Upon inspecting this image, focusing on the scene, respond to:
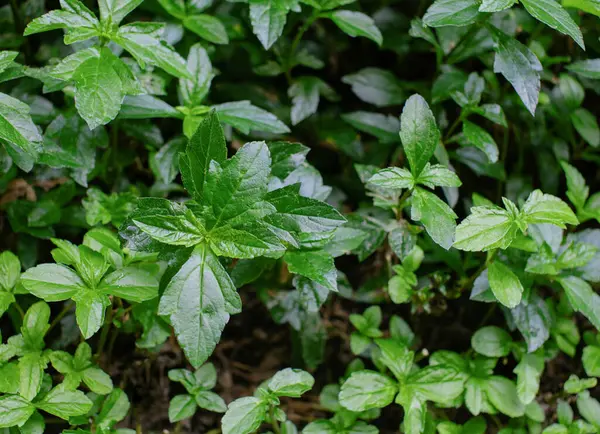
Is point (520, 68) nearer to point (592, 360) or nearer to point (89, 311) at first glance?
point (592, 360)

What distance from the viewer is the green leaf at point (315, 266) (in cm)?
129

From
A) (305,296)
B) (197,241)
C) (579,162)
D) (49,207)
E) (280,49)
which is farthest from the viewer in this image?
(579,162)

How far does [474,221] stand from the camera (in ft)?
4.07

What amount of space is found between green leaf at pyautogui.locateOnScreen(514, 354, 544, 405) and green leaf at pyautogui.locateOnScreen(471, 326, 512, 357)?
0.17ft

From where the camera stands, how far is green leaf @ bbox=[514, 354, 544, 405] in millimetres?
1475

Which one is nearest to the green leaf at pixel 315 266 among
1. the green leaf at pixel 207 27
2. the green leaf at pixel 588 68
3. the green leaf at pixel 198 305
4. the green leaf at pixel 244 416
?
the green leaf at pixel 198 305

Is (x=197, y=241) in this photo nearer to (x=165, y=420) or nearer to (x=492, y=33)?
(x=165, y=420)

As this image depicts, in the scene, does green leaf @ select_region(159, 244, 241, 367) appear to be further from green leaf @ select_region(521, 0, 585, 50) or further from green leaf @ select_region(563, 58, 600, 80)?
green leaf @ select_region(563, 58, 600, 80)

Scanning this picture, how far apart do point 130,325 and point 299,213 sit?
0.52 metres

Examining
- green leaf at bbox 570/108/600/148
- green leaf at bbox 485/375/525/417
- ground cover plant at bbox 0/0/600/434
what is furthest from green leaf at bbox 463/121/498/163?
green leaf at bbox 485/375/525/417

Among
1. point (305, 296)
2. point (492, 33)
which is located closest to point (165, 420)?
point (305, 296)

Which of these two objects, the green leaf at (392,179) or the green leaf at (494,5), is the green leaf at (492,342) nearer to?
the green leaf at (392,179)

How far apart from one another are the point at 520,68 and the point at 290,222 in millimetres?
657

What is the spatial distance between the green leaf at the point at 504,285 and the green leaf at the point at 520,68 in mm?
376
